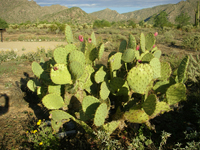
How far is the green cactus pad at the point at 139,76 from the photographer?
187 centimetres

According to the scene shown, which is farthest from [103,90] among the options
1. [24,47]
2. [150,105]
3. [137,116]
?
[24,47]

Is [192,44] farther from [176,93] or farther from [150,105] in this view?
[150,105]

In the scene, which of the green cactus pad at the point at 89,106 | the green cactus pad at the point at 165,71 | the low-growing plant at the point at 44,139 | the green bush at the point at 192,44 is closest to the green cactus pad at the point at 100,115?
the green cactus pad at the point at 89,106

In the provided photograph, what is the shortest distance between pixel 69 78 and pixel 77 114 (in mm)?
611

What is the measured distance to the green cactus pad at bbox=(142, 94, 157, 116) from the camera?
71.9 inches

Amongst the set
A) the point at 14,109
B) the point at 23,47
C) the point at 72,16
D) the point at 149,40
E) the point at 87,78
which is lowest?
the point at 14,109

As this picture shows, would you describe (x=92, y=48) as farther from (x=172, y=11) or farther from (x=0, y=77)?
(x=172, y=11)

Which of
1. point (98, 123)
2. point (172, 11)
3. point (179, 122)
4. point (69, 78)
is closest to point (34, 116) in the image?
point (69, 78)

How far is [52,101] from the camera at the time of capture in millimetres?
2246

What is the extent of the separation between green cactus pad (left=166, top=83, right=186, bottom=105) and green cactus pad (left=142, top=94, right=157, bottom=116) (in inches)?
16.5

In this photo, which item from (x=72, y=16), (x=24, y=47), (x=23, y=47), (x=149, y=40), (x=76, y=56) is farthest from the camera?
(x=72, y=16)

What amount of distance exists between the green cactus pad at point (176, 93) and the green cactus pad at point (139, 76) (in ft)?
1.45

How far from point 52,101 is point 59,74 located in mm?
487

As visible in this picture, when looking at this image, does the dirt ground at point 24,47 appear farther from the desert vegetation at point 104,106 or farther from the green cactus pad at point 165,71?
the green cactus pad at point 165,71
